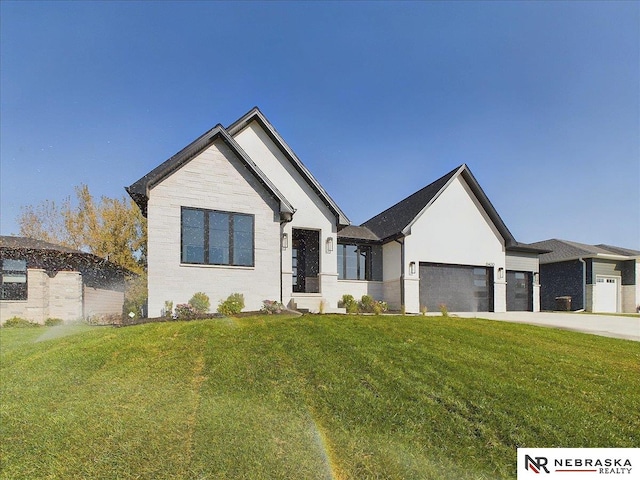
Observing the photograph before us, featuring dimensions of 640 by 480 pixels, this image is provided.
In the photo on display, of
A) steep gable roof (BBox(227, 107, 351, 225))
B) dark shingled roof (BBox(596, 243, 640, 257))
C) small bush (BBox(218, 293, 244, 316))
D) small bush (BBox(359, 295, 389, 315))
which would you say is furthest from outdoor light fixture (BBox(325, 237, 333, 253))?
dark shingled roof (BBox(596, 243, 640, 257))

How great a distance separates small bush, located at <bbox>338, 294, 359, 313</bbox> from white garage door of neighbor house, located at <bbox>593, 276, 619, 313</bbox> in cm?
1636

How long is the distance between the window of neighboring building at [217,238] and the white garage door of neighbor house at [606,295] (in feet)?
70.4

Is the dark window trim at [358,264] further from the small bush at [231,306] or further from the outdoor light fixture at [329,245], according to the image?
the small bush at [231,306]

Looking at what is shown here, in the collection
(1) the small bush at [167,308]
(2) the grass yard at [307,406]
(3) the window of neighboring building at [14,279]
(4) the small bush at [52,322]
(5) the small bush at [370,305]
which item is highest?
(3) the window of neighboring building at [14,279]

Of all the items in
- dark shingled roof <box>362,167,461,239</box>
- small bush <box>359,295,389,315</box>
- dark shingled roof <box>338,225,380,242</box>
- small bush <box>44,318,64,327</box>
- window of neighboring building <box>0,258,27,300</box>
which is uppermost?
dark shingled roof <box>362,167,461,239</box>

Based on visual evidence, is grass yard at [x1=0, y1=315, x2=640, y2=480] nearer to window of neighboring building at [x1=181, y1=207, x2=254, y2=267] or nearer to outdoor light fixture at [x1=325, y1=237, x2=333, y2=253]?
window of neighboring building at [x1=181, y1=207, x2=254, y2=267]

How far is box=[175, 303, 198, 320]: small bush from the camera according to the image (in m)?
10.9

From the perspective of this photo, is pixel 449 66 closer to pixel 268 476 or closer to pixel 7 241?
pixel 268 476

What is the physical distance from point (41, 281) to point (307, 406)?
1572 centimetres

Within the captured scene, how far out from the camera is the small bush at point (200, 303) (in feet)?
37.7

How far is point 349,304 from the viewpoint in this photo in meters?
15.1

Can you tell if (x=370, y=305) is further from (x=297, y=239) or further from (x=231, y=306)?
(x=231, y=306)

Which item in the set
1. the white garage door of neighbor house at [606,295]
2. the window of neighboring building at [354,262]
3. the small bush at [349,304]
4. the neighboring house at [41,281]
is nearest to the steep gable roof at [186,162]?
the window of neighboring building at [354,262]

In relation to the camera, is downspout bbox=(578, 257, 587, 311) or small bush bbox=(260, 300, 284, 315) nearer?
small bush bbox=(260, 300, 284, 315)
